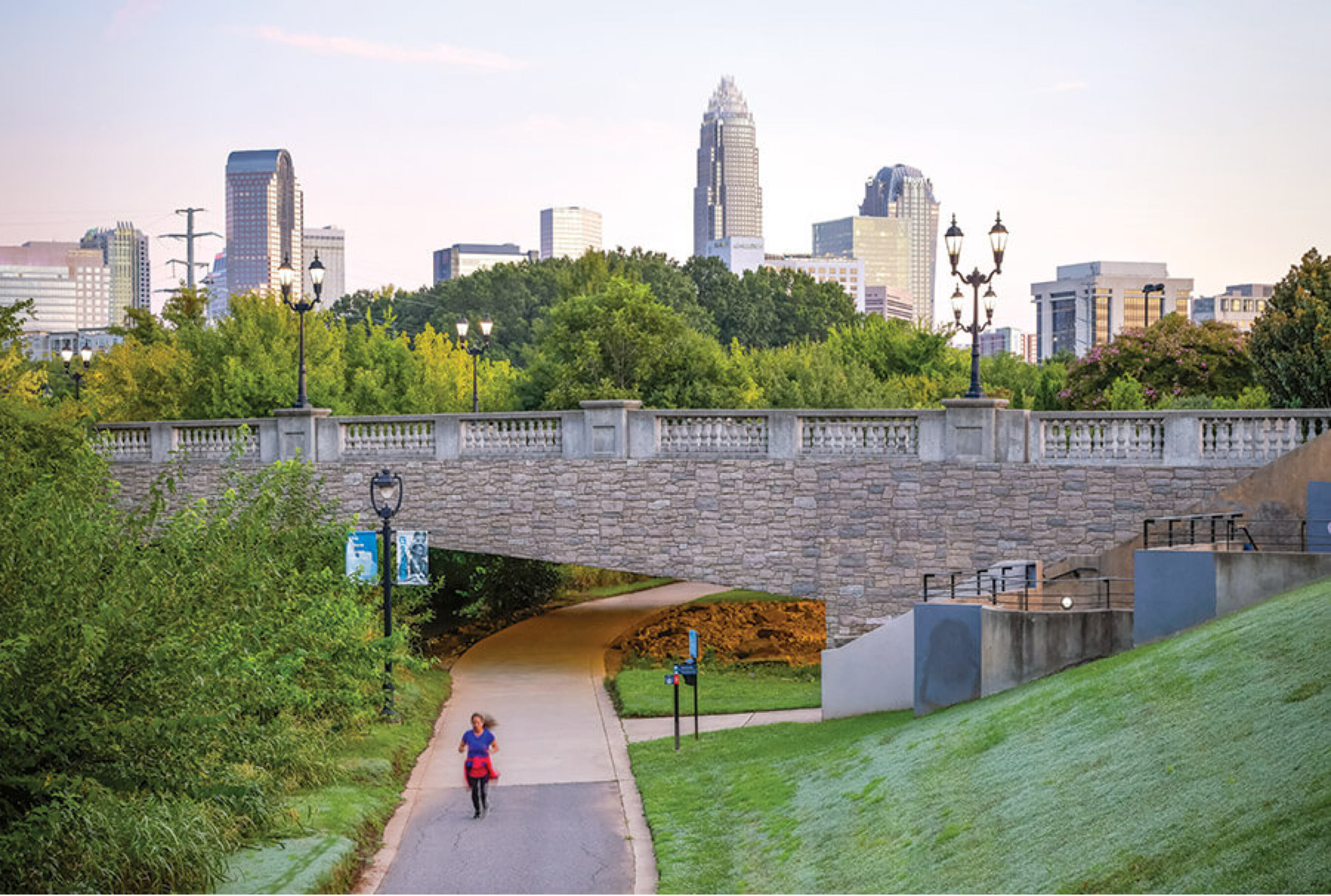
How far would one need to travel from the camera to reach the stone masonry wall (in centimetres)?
2403

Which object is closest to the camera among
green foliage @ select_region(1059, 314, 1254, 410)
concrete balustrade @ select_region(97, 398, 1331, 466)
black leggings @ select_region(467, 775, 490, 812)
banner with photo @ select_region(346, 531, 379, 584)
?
black leggings @ select_region(467, 775, 490, 812)

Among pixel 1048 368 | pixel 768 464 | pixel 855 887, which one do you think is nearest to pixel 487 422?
pixel 768 464

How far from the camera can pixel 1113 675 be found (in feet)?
52.0

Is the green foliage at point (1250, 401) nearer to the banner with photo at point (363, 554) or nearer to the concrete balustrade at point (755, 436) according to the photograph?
the concrete balustrade at point (755, 436)

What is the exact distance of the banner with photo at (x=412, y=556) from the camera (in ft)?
83.6

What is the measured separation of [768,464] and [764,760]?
831 centimetres

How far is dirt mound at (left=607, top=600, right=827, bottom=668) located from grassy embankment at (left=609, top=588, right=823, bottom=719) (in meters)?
0.58

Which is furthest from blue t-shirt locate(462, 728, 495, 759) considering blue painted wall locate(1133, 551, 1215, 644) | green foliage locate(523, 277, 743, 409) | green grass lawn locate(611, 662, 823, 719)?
green foliage locate(523, 277, 743, 409)

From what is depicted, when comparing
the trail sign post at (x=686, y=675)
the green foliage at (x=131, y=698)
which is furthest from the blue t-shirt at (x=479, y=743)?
the trail sign post at (x=686, y=675)

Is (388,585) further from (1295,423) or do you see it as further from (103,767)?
(1295,423)

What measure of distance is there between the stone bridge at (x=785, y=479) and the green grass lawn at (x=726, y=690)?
1591mm

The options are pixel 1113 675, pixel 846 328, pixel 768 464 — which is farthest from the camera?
pixel 846 328

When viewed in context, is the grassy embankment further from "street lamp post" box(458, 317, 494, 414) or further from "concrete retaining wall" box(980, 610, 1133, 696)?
"street lamp post" box(458, 317, 494, 414)

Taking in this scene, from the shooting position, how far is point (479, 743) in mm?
17547
